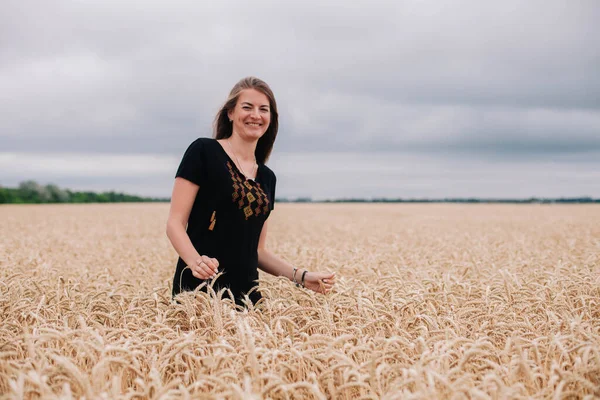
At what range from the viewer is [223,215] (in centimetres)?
412

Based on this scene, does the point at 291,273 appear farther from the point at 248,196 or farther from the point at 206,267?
the point at 206,267

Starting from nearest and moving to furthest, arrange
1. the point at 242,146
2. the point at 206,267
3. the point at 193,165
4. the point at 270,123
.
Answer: the point at 206,267 → the point at 193,165 → the point at 242,146 → the point at 270,123

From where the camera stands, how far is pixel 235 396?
2297 millimetres

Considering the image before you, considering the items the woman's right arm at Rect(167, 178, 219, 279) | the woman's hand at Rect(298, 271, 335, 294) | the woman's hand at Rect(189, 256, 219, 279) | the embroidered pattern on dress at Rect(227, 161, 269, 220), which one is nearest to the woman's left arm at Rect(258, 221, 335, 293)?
the woman's hand at Rect(298, 271, 335, 294)

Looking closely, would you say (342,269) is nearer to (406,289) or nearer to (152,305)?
(406,289)

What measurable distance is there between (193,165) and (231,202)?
1.44 feet

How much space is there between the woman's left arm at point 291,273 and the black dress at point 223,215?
0.25 m

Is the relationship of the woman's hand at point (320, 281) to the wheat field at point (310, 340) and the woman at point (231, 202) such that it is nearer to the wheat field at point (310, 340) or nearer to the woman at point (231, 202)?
the woman at point (231, 202)

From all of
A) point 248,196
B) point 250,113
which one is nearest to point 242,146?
point 250,113

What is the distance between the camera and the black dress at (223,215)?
158 inches

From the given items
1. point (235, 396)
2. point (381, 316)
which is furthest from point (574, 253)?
point (235, 396)

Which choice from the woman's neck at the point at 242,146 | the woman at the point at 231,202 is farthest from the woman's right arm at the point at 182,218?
the woman's neck at the point at 242,146

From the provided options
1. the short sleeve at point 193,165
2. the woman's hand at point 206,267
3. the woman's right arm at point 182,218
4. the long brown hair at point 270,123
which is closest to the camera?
the woman's hand at point 206,267

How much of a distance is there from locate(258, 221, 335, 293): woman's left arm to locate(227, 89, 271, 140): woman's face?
0.94 meters
